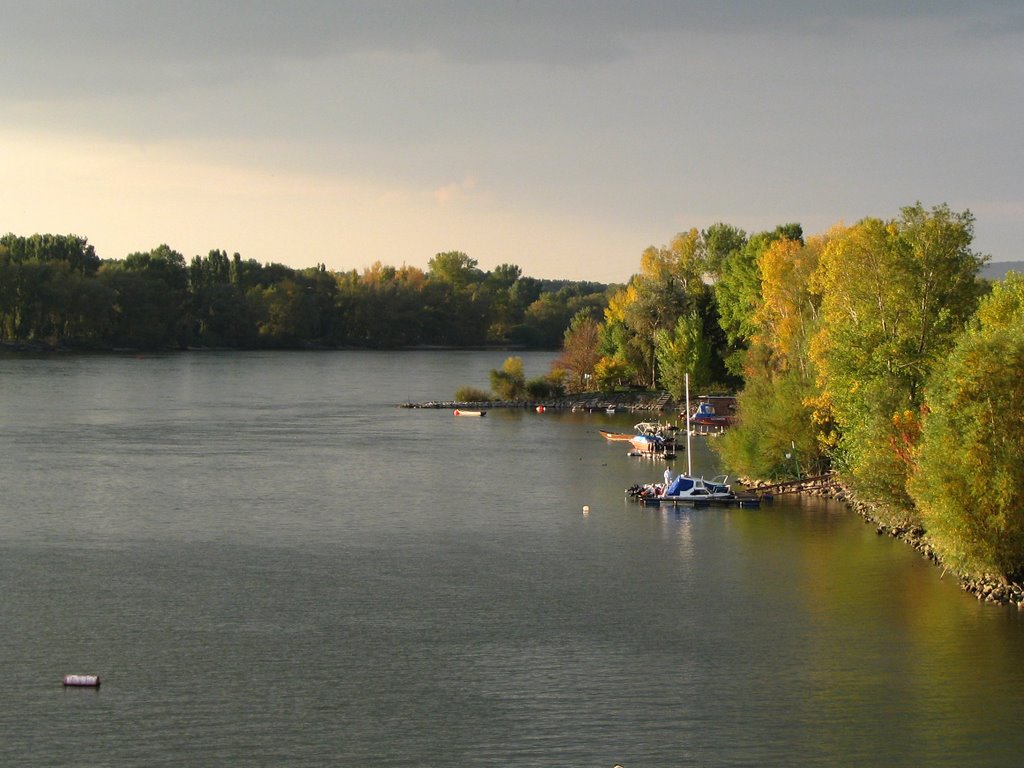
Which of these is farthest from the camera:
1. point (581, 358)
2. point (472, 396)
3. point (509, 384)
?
point (581, 358)

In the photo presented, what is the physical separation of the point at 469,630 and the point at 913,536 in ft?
66.1

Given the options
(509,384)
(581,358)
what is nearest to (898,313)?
(509,384)

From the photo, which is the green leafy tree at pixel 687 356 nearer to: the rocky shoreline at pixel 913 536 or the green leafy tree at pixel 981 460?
the rocky shoreline at pixel 913 536

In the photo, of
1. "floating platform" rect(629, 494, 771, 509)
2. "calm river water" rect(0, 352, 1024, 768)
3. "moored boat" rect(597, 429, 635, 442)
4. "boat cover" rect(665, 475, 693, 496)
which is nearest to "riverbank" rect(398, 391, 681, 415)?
"moored boat" rect(597, 429, 635, 442)

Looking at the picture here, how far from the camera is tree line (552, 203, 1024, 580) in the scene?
3672 cm

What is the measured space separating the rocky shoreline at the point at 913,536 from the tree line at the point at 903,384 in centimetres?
38

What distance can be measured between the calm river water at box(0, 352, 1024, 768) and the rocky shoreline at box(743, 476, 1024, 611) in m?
0.64

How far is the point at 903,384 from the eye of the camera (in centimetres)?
5059

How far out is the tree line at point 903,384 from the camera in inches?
1446

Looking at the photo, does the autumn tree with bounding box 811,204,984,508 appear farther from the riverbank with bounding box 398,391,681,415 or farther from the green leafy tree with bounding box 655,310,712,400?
the riverbank with bounding box 398,391,681,415

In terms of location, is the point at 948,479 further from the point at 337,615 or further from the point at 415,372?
the point at 415,372

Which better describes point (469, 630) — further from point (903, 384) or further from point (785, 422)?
point (785, 422)

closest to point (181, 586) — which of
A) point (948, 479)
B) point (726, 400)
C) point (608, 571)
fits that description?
point (608, 571)

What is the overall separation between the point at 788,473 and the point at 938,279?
14156 millimetres
